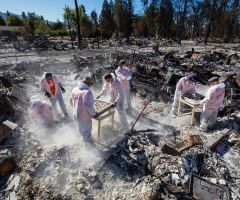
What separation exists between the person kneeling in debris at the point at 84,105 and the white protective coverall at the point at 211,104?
3.10 meters

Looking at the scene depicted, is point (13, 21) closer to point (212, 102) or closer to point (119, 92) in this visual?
point (119, 92)

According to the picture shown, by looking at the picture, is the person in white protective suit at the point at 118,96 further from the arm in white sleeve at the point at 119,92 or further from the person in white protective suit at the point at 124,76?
the person in white protective suit at the point at 124,76

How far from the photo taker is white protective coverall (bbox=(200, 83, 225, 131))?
5.65 m

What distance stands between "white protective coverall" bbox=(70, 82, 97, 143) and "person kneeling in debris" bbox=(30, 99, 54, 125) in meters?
1.62

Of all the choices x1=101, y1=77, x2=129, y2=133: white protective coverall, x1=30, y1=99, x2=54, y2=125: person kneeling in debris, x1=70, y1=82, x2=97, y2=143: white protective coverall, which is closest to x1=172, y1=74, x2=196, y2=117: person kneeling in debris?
x1=101, y1=77, x2=129, y2=133: white protective coverall

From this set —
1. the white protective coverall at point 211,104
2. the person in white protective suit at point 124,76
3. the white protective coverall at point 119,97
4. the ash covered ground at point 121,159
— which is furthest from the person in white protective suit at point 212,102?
the person in white protective suit at point 124,76

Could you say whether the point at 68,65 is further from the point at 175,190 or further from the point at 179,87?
the point at 175,190

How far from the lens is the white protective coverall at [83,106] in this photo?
466 centimetres

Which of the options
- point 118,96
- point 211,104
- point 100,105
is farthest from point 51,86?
point 211,104

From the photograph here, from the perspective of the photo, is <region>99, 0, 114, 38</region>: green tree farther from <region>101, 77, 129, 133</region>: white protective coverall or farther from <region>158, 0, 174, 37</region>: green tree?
<region>101, 77, 129, 133</region>: white protective coverall

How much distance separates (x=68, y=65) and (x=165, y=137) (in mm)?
10042

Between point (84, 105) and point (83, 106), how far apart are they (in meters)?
0.04

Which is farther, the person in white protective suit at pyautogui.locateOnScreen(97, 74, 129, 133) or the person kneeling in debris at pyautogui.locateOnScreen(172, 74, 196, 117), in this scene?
the person kneeling in debris at pyautogui.locateOnScreen(172, 74, 196, 117)

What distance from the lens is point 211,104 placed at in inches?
230
